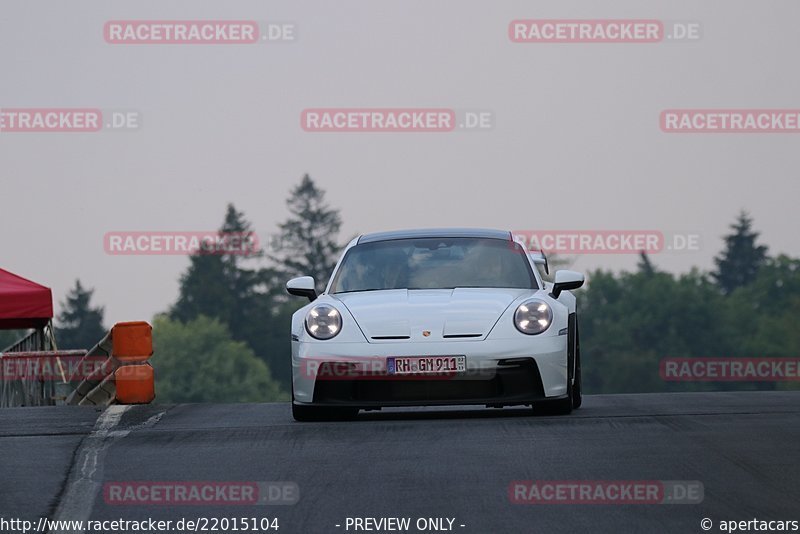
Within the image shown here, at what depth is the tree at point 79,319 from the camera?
493 ft

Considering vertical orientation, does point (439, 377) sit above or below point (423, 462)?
above

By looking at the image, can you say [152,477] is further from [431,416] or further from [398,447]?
[431,416]

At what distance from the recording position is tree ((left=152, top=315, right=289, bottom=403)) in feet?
392

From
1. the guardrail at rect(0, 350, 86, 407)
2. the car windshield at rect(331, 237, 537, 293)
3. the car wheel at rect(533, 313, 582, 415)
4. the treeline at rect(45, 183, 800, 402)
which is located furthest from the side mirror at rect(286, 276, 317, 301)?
the treeline at rect(45, 183, 800, 402)

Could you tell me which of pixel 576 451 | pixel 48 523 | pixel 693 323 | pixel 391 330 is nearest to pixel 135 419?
pixel 391 330

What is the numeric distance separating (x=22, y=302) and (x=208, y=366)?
99.9m

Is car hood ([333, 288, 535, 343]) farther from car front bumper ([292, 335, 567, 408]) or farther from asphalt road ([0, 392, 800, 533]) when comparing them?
asphalt road ([0, 392, 800, 533])

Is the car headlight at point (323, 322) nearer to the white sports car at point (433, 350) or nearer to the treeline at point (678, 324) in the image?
the white sports car at point (433, 350)

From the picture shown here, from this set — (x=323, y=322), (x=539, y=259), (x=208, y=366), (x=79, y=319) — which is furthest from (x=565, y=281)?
(x=79, y=319)

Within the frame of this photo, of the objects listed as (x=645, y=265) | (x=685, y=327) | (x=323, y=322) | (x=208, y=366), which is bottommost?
(x=208, y=366)

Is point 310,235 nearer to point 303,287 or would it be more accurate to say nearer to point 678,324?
point 678,324

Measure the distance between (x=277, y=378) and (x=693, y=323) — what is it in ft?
115

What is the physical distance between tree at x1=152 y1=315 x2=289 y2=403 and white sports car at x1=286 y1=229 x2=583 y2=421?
107118 mm

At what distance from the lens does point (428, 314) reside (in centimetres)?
1149
